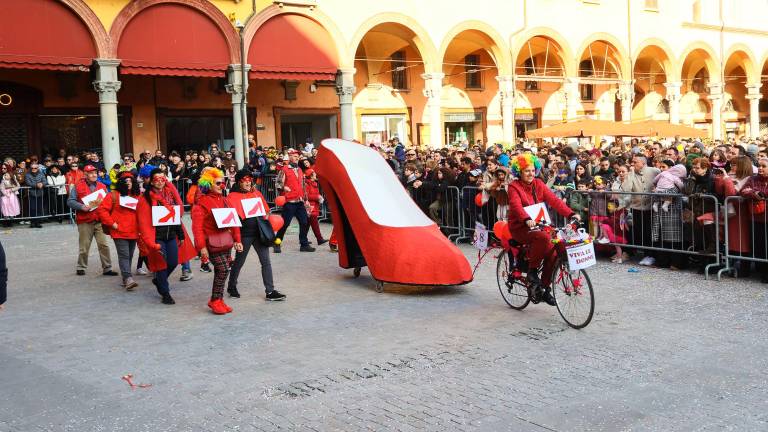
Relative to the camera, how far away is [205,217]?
29.0 feet

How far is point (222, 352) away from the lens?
7188 mm

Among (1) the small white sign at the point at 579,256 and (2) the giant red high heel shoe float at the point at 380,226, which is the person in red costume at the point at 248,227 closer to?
(2) the giant red high heel shoe float at the point at 380,226

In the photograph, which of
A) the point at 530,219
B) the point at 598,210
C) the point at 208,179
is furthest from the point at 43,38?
the point at 530,219

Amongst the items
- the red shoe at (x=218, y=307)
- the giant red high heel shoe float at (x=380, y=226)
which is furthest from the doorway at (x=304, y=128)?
the red shoe at (x=218, y=307)

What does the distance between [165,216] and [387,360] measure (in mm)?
4123

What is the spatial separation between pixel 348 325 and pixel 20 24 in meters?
16.1

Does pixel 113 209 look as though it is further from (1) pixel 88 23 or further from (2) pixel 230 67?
(2) pixel 230 67

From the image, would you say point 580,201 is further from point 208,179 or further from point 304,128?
point 304,128

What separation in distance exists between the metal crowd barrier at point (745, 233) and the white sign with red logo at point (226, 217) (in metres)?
6.13

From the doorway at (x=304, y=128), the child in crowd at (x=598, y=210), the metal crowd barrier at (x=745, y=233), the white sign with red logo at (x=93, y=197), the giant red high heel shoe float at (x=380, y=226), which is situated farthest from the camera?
the doorway at (x=304, y=128)

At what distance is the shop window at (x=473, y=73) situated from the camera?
33.4 meters

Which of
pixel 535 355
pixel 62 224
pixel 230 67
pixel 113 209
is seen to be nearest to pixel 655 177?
pixel 535 355

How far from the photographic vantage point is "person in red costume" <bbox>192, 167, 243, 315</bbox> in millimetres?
8773

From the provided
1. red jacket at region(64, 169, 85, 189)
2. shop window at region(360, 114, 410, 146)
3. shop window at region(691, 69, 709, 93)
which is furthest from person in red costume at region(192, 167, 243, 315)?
shop window at region(691, 69, 709, 93)
